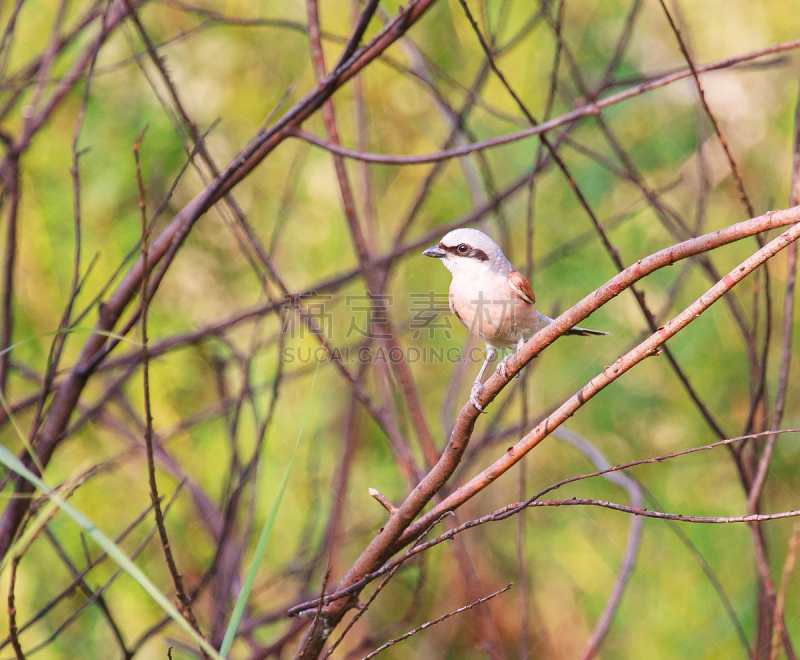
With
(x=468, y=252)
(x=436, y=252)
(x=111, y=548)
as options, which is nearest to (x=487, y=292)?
(x=468, y=252)

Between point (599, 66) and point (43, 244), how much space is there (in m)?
4.06

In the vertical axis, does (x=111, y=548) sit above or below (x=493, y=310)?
above

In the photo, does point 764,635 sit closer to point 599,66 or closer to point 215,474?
point 215,474

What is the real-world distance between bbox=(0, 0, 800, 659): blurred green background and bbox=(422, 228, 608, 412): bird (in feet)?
3.81

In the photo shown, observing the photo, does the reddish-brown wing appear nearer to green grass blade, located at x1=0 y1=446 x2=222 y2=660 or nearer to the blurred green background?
the blurred green background

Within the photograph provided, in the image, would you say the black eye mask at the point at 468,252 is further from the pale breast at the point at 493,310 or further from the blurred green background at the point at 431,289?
the blurred green background at the point at 431,289

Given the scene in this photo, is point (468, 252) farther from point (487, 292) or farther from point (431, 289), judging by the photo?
point (431, 289)

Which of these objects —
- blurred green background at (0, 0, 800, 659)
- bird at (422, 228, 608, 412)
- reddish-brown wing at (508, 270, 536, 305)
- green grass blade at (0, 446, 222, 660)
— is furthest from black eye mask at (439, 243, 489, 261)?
green grass blade at (0, 446, 222, 660)

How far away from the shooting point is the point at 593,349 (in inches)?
193

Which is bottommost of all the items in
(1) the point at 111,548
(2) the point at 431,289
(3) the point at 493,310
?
(2) the point at 431,289

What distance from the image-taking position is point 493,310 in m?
2.79

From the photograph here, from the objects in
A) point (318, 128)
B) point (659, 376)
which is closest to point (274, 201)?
point (318, 128)

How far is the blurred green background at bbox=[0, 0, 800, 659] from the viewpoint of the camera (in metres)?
4.35

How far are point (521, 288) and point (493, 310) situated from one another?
16 cm
